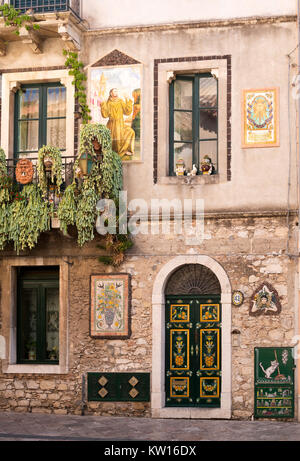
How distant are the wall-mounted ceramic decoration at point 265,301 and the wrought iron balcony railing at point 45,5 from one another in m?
6.06

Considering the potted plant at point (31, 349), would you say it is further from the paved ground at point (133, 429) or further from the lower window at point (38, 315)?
the paved ground at point (133, 429)

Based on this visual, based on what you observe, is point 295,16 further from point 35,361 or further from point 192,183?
point 35,361

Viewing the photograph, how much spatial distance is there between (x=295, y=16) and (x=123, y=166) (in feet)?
13.2

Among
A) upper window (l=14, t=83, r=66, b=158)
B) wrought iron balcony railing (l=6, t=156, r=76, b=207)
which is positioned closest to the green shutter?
wrought iron balcony railing (l=6, t=156, r=76, b=207)

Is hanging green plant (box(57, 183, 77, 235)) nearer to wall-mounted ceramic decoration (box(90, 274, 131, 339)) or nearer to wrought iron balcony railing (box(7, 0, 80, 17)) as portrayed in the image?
wall-mounted ceramic decoration (box(90, 274, 131, 339))

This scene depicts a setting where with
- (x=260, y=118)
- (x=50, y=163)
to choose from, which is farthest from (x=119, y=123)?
(x=260, y=118)

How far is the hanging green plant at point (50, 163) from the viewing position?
48.7 feet

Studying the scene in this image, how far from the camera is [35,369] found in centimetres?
1534

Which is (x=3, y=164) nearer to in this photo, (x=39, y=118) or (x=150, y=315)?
(x=39, y=118)

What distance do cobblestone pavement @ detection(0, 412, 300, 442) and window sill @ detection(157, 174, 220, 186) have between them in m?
4.14

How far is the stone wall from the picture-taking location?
575 inches

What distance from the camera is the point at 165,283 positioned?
15.1m

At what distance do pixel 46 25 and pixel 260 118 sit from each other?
4189 millimetres

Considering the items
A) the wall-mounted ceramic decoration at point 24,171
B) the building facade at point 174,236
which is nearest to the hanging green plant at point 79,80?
the building facade at point 174,236
